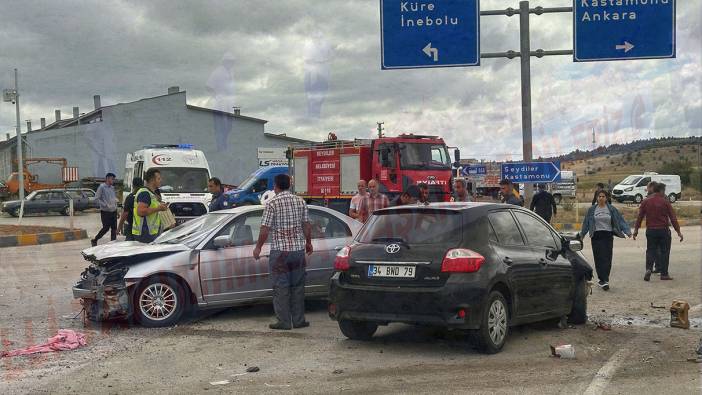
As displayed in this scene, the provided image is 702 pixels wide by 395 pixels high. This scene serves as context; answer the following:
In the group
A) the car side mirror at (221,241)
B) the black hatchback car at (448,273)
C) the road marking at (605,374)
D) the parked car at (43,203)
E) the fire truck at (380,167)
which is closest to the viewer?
the road marking at (605,374)

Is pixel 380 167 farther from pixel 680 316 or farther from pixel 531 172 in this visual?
pixel 680 316

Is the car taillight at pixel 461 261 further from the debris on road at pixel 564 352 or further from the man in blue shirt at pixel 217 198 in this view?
the man in blue shirt at pixel 217 198

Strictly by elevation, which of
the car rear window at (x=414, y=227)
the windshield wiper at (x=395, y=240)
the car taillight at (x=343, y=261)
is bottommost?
the car taillight at (x=343, y=261)

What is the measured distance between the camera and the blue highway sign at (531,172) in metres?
16.9

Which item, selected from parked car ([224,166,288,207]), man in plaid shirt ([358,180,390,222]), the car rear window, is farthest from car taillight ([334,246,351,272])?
parked car ([224,166,288,207])

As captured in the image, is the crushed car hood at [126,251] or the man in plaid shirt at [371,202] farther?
the man in plaid shirt at [371,202]

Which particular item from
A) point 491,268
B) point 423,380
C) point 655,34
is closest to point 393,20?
point 655,34

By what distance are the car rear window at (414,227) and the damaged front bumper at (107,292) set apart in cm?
283

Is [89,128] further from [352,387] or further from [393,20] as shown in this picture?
[352,387]

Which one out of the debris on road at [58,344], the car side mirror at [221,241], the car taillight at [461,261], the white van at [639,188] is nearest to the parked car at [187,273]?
the car side mirror at [221,241]

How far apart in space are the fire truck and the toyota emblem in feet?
43.4

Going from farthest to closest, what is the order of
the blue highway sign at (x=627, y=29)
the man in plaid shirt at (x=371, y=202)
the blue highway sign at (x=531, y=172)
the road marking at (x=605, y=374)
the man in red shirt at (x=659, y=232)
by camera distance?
the blue highway sign at (x=531, y=172) < the blue highway sign at (x=627, y=29) < the man in red shirt at (x=659, y=232) < the man in plaid shirt at (x=371, y=202) < the road marking at (x=605, y=374)

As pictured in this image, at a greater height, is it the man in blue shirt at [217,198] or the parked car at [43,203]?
the man in blue shirt at [217,198]

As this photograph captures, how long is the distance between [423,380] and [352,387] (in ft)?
1.98
